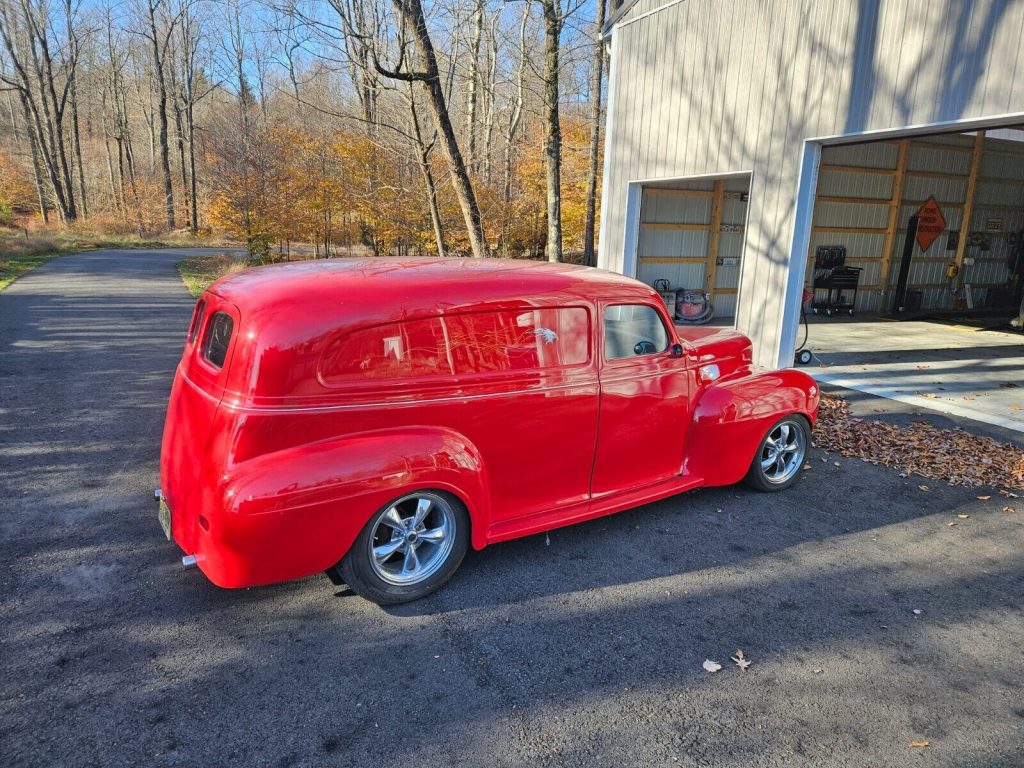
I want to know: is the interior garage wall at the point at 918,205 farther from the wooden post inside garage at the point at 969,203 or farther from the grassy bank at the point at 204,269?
the grassy bank at the point at 204,269

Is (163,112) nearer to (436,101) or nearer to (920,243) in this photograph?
(436,101)

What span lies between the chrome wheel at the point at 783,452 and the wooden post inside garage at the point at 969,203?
1476 cm

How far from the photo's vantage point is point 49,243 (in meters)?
25.7

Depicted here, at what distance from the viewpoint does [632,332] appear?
13.3 ft

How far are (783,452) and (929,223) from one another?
14.1 m

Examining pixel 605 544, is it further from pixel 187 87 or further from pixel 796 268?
pixel 187 87

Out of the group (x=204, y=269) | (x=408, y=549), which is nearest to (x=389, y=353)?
(x=408, y=549)

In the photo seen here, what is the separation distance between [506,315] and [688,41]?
27.2 ft

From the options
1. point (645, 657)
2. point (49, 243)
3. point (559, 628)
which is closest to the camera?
point (645, 657)

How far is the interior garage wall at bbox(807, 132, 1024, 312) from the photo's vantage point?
14750 millimetres

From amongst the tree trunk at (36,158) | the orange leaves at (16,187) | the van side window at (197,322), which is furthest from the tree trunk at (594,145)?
the orange leaves at (16,187)

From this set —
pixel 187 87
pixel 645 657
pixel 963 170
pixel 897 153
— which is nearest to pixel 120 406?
pixel 645 657

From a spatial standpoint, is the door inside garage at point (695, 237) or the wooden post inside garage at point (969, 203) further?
the wooden post inside garage at point (969, 203)

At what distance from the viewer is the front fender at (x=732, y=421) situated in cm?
432
